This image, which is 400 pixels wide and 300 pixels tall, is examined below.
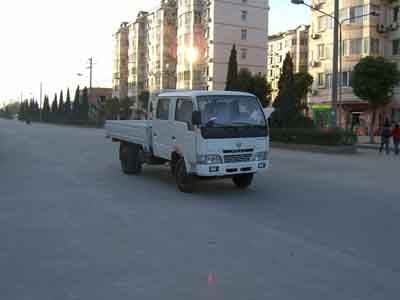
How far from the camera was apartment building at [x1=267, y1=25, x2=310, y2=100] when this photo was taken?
10081cm

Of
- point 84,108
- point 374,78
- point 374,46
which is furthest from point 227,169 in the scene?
point 84,108

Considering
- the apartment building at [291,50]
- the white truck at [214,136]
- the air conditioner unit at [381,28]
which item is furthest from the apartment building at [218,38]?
the white truck at [214,136]

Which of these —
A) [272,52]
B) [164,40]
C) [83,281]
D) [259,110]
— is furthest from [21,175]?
[272,52]

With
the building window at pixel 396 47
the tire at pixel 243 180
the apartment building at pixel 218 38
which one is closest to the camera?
the tire at pixel 243 180

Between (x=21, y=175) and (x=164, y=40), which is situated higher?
(x=164, y=40)

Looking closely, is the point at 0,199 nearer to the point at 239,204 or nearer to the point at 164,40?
the point at 239,204

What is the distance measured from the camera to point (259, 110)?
12086mm

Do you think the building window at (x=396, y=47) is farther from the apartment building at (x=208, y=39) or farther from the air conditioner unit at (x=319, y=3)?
the apartment building at (x=208, y=39)

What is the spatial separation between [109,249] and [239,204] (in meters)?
4.16

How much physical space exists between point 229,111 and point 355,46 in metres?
45.1

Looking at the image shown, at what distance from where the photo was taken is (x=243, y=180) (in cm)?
1301

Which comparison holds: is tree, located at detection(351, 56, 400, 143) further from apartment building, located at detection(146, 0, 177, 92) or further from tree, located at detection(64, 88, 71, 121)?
tree, located at detection(64, 88, 71, 121)

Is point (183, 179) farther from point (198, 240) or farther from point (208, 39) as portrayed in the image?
point (208, 39)

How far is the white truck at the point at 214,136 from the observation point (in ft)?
37.6
